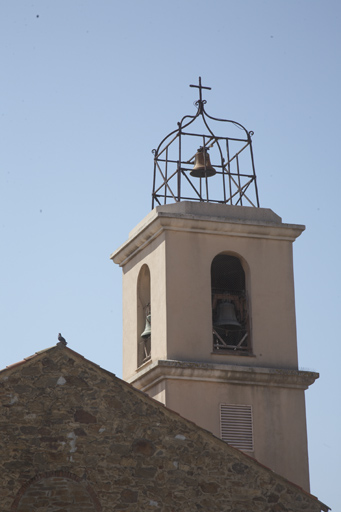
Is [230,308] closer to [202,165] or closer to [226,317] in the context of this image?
[226,317]

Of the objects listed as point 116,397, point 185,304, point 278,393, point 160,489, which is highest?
point 185,304

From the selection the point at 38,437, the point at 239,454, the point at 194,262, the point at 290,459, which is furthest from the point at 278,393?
the point at 38,437

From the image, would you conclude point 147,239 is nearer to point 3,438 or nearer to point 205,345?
point 205,345

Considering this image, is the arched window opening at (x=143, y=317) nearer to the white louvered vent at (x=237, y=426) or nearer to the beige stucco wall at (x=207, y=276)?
the beige stucco wall at (x=207, y=276)

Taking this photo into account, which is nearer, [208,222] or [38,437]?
[38,437]

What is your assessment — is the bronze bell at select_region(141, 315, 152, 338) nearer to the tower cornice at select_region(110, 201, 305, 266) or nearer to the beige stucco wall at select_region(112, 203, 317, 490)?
the beige stucco wall at select_region(112, 203, 317, 490)

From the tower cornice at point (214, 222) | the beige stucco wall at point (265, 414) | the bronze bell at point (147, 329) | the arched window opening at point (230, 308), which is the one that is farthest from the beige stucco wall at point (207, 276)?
the beige stucco wall at point (265, 414)

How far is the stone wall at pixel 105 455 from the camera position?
54.5 ft

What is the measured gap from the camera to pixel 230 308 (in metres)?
23.7

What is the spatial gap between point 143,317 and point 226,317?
1.99 meters

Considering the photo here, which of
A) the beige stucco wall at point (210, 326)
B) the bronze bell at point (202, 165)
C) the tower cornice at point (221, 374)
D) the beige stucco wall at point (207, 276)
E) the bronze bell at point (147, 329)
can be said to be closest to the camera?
the tower cornice at point (221, 374)

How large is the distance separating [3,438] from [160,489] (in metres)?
2.23

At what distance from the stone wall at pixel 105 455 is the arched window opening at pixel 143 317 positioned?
266 inches

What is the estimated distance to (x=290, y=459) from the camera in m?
22.9
